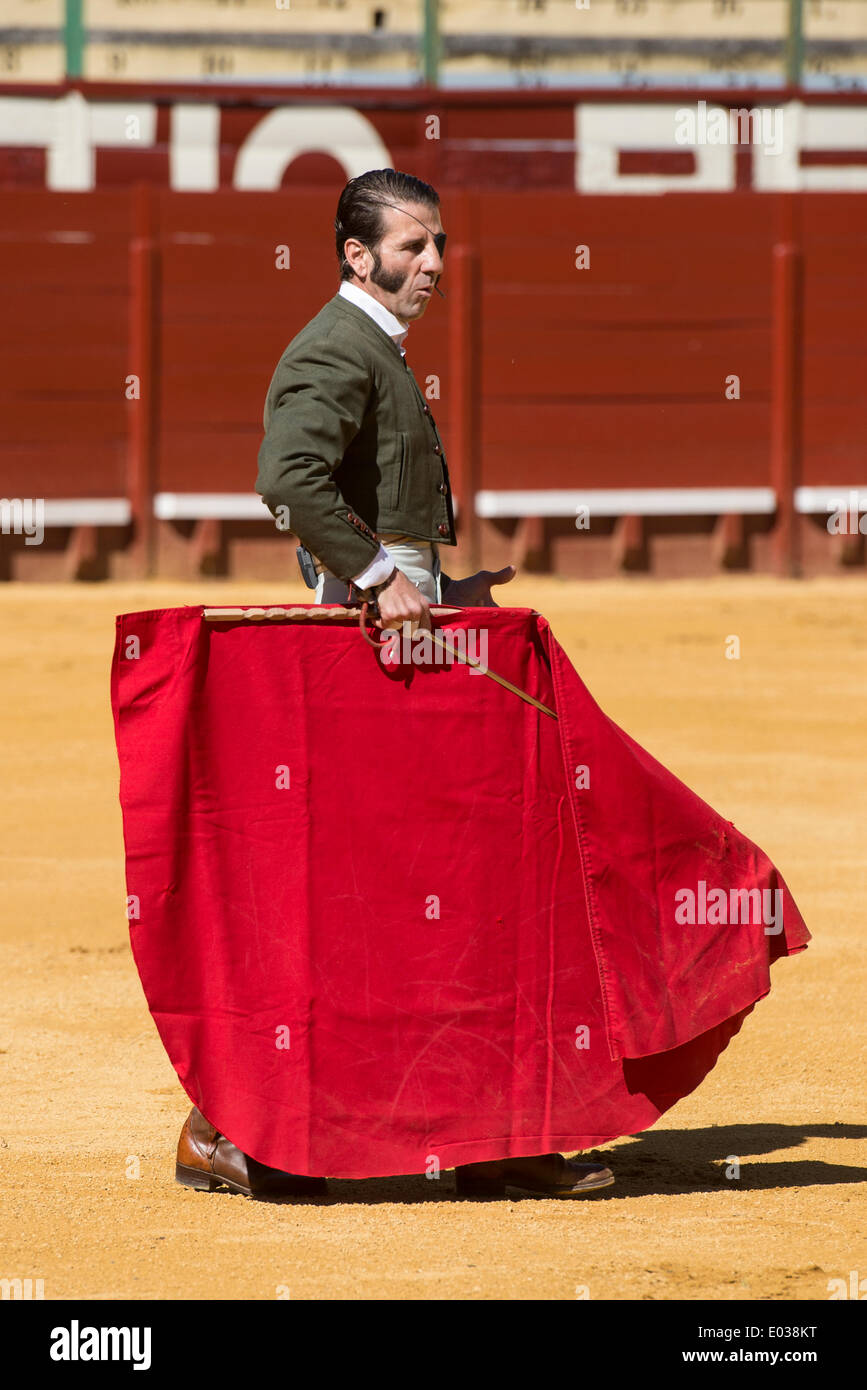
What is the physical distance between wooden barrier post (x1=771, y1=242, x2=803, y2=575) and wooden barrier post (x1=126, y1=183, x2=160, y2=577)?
336 cm

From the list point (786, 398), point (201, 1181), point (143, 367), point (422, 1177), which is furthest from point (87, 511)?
point (201, 1181)

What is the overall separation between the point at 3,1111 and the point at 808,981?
65.7 inches

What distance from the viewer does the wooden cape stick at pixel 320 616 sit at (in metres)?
2.87

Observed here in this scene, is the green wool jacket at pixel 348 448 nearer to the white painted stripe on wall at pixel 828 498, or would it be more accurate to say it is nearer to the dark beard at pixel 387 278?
the dark beard at pixel 387 278

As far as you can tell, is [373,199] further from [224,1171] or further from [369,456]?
[224,1171]

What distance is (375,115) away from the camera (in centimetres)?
1299

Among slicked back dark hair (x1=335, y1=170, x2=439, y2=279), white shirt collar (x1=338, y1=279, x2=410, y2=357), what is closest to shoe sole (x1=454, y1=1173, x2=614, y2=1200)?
white shirt collar (x1=338, y1=279, x2=410, y2=357)

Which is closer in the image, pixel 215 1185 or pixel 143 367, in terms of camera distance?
pixel 215 1185

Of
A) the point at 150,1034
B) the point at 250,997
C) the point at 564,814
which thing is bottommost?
the point at 150,1034

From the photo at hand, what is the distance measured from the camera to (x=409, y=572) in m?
2.95

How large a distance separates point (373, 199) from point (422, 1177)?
1.39m

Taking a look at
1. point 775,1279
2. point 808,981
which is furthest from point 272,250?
point 775,1279
